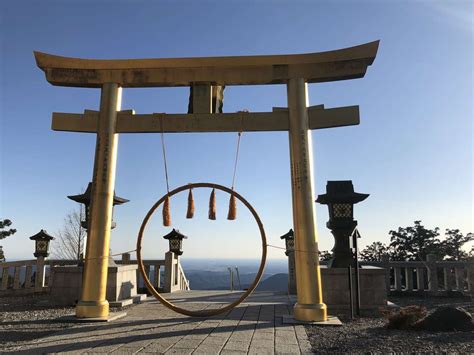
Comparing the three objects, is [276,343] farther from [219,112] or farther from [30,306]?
[30,306]

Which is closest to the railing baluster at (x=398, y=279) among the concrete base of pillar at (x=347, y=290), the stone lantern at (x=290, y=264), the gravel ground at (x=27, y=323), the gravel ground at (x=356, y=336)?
the stone lantern at (x=290, y=264)

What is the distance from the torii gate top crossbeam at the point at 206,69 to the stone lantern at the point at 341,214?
10.0ft

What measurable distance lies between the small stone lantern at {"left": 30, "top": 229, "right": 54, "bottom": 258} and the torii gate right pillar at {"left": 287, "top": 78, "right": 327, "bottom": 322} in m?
9.30

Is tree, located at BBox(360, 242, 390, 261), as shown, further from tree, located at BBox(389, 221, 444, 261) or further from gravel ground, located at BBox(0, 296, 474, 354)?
gravel ground, located at BBox(0, 296, 474, 354)

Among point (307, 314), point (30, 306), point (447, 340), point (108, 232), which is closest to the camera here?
point (447, 340)

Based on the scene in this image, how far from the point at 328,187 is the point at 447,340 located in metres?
4.43

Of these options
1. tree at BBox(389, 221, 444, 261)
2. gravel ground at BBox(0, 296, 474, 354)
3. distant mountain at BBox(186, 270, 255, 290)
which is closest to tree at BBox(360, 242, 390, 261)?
tree at BBox(389, 221, 444, 261)

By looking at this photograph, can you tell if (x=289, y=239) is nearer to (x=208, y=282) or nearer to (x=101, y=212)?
(x=101, y=212)

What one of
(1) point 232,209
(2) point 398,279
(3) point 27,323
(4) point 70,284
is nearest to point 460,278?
(2) point 398,279

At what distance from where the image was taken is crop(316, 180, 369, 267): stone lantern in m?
8.11

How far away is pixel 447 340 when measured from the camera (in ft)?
15.1

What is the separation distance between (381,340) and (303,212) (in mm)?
Answer: 2012

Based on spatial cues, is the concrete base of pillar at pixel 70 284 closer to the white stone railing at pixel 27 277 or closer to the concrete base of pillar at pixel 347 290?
the white stone railing at pixel 27 277

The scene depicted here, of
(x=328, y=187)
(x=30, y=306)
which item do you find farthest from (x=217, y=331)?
(x=30, y=306)
